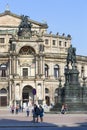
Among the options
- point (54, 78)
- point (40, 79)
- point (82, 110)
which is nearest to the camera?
point (82, 110)

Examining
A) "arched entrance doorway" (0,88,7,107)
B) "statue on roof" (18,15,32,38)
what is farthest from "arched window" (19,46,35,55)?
"arched entrance doorway" (0,88,7,107)

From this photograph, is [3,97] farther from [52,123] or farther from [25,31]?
[52,123]

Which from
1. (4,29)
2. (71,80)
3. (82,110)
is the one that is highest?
(4,29)

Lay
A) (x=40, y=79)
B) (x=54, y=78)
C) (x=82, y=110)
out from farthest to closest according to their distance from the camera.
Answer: (x=54, y=78), (x=40, y=79), (x=82, y=110)

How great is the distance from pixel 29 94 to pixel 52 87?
6658 mm

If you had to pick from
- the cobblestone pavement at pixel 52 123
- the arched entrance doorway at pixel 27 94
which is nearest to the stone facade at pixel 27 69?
the arched entrance doorway at pixel 27 94


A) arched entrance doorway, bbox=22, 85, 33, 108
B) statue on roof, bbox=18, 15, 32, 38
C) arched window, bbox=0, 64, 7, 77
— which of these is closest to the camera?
statue on roof, bbox=18, 15, 32, 38

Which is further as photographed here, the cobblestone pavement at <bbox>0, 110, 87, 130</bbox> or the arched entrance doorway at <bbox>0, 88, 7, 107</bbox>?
the arched entrance doorway at <bbox>0, 88, 7, 107</bbox>

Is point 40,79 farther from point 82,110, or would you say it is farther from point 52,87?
point 82,110

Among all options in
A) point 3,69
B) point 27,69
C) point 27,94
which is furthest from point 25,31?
point 27,94

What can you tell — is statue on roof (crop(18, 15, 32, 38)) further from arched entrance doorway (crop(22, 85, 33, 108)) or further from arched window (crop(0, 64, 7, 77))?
arched entrance doorway (crop(22, 85, 33, 108))

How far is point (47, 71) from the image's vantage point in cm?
11088

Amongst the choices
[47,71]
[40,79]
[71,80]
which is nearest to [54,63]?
[47,71]

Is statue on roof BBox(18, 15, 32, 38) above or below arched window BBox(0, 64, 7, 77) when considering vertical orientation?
above
